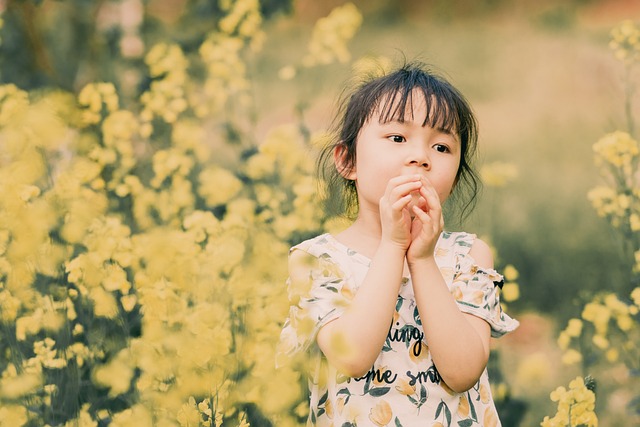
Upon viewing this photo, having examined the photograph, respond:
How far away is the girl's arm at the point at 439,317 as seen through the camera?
2.09 m

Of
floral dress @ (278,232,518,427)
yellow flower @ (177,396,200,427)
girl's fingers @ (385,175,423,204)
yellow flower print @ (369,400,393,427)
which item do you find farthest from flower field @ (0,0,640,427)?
girl's fingers @ (385,175,423,204)

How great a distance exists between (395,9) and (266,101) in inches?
40.6

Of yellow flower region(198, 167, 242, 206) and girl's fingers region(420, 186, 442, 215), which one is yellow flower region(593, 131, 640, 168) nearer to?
yellow flower region(198, 167, 242, 206)

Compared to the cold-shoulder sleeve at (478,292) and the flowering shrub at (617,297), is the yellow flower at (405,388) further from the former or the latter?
the flowering shrub at (617,297)

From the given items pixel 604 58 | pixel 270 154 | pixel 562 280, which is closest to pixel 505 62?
pixel 604 58

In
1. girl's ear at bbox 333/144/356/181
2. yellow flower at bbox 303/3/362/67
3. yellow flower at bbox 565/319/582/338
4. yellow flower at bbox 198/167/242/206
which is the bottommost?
yellow flower at bbox 565/319/582/338

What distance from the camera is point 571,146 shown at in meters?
5.91

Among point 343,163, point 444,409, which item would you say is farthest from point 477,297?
point 343,163

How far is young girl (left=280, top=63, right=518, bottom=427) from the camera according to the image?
2.09m

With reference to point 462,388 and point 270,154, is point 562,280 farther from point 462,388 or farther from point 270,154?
point 462,388

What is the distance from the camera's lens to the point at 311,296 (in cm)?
221

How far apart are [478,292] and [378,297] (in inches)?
11.3

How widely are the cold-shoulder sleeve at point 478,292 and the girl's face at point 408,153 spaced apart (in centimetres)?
17

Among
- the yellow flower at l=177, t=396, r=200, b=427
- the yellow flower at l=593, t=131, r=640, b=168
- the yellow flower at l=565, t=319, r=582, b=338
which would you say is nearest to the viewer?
the yellow flower at l=177, t=396, r=200, b=427
